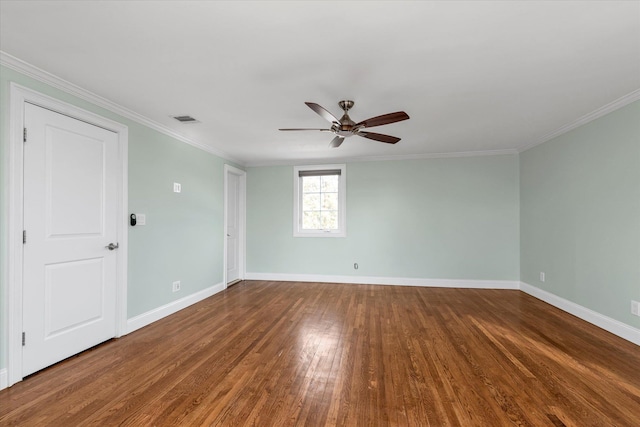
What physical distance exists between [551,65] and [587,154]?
1942 millimetres

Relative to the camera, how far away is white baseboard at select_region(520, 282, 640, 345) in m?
2.95

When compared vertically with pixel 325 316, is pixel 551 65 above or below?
above

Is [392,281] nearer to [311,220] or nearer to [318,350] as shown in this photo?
[311,220]

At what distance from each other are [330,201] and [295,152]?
49.7 inches

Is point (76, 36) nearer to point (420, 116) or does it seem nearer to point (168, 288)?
point (168, 288)

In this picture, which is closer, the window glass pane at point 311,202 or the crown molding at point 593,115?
the crown molding at point 593,115

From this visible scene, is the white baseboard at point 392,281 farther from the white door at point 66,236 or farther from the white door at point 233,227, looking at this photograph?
the white door at point 66,236

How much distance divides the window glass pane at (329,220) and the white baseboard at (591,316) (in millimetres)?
3432

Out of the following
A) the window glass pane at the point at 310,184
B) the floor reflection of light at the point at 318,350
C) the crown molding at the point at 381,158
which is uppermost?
the crown molding at the point at 381,158

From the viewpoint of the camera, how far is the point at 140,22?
1785 millimetres

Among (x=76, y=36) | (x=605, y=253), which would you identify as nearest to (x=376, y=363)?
(x=605, y=253)

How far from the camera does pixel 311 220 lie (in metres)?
5.94

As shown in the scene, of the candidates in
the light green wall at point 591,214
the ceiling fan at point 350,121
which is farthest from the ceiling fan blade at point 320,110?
the light green wall at point 591,214

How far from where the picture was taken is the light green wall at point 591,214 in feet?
9.81
